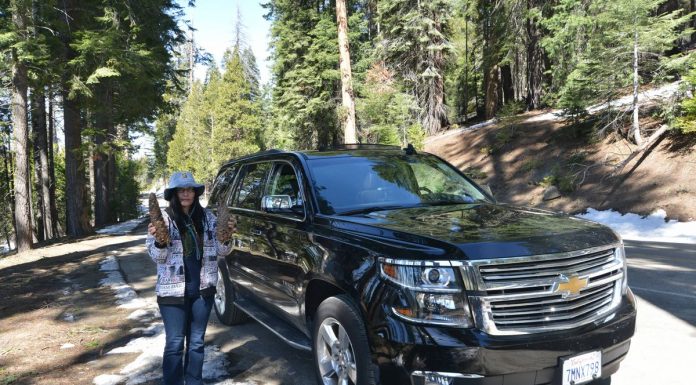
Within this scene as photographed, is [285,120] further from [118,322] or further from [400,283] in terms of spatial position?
[400,283]

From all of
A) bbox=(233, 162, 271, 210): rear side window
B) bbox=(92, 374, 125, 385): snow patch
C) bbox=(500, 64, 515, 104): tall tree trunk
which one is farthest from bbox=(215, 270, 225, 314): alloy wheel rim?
bbox=(500, 64, 515, 104): tall tree trunk

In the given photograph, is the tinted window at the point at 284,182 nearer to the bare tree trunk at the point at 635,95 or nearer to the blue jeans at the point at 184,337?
the blue jeans at the point at 184,337

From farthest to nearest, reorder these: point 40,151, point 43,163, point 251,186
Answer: point 40,151
point 43,163
point 251,186

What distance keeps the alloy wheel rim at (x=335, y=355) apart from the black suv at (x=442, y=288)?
0.03ft

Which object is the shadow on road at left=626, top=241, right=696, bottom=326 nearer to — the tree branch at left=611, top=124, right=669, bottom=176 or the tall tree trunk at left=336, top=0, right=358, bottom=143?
the tree branch at left=611, top=124, right=669, bottom=176

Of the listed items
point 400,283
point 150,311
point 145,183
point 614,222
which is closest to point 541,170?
point 614,222

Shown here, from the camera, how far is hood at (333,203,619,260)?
2762mm

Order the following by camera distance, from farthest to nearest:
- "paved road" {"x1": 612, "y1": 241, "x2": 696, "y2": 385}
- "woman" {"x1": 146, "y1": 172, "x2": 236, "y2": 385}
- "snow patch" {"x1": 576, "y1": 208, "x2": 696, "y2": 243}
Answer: "snow patch" {"x1": 576, "y1": 208, "x2": 696, "y2": 243} < "paved road" {"x1": 612, "y1": 241, "x2": 696, "y2": 385} < "woman" {"x1": 146, "y1": 172, "x2": 236, "y2": 385}

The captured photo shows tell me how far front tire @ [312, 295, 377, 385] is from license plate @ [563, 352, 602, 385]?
1.11 meters

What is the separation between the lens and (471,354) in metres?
2.59

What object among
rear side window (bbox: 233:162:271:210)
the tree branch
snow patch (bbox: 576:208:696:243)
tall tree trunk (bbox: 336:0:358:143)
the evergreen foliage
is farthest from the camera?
tall tree trunk (bbox: 336:0:358:143)

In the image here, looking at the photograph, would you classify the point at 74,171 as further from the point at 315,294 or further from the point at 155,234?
the point at 315,294

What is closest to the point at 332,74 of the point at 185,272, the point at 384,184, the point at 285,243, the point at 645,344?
the point at 384,184

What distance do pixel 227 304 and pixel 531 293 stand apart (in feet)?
13.5
